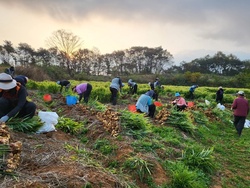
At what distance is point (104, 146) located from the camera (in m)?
4.94

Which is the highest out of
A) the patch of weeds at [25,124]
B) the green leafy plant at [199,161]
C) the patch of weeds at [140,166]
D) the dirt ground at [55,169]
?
the patch of weeds at [25,124]

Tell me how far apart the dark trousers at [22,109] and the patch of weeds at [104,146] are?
1.30 meters

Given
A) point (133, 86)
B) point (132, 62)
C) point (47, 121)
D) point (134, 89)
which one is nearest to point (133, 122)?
point (47, 121)

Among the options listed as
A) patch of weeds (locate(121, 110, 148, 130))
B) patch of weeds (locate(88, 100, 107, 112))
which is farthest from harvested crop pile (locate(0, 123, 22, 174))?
patch of weeds (locate(88, 100, 107, 112))

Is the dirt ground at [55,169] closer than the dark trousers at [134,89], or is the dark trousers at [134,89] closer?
the dirt ground at [55,169]

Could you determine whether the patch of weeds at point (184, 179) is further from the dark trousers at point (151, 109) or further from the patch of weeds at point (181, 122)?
the dark trousers at point (151, 109)

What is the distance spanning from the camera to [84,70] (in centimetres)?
5044

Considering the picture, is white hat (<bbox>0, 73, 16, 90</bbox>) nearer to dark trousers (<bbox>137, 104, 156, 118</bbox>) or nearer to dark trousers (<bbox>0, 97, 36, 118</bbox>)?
dark trousers (<bbox>0, 97, 36, 118</bbox>)

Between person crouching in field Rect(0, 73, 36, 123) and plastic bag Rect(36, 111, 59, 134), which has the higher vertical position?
person crouching in field Rect(0, 73, 36, 123)

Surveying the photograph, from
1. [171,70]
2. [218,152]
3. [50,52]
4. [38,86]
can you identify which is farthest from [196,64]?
[218,152]

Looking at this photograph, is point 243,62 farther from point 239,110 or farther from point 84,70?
point 239,110

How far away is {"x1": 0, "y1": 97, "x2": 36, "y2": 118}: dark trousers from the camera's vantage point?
15.2ft

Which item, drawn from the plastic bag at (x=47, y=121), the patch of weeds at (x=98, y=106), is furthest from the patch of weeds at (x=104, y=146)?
the patch of weeds at (x=98, y=106)

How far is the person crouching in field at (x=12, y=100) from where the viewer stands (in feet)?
14.7
